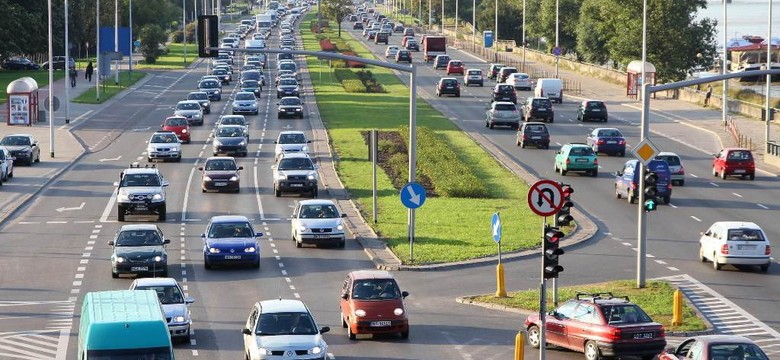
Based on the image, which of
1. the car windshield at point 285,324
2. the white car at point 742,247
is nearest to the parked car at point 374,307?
the car windshield at point 285,324

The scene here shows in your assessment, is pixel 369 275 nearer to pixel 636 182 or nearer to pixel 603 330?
pixel 603 330

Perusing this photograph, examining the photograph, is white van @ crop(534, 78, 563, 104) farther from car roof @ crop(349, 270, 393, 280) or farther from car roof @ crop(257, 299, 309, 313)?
car roof @ crop(257, 299, 309, 313)

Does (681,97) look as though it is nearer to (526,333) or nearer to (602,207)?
(602,207)

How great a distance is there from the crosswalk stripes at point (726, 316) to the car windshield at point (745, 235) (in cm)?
237

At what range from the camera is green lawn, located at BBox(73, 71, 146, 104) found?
10811cm

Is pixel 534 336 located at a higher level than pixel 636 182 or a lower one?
lower

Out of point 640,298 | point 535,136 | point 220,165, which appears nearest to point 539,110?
point 535,136

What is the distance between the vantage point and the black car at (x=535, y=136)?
76.9 metres

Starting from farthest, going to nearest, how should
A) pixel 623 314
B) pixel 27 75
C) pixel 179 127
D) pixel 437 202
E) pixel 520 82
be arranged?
pixel 27 75 < pixel 520 82 < pixel 179 127 < pixel 437 202 < pixel 623 314

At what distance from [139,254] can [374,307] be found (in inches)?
422

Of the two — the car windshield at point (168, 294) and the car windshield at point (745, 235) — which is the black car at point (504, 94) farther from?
the car windshield at point (168, 294)

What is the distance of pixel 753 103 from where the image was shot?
9969 cm

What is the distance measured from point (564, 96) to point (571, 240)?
63.1 metres

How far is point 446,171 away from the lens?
6347 cm
